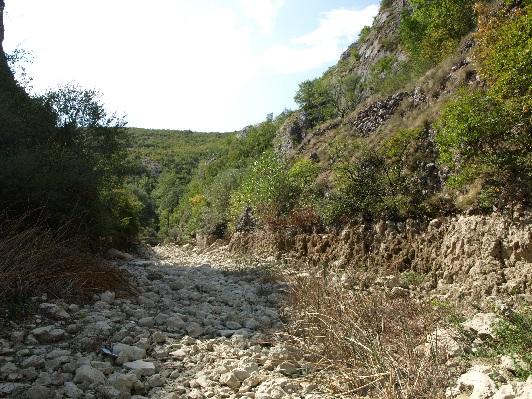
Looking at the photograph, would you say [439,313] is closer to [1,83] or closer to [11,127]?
[11,127]

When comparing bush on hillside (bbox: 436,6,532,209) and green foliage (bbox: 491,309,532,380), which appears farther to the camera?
bush on hillside (bbox: 436,6,532,209)

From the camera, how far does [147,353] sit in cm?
567

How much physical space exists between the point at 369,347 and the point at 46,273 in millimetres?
5809

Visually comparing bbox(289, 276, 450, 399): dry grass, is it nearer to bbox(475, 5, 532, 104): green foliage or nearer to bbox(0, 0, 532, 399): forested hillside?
bbox(0, 0, 532, 399): forested hillside

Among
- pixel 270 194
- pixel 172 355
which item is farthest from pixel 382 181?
pixel 172 355

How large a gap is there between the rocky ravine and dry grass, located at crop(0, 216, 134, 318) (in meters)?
0.40

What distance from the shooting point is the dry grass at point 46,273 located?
6797mm

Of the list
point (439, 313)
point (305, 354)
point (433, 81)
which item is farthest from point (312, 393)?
point (433, 81)

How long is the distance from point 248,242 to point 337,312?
14.1 metres

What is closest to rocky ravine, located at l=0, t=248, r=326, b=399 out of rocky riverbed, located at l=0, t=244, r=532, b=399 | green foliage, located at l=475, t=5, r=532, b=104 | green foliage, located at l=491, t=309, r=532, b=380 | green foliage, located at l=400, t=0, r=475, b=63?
rocky riverbed, located at l=0, t=244, r=532, b=399

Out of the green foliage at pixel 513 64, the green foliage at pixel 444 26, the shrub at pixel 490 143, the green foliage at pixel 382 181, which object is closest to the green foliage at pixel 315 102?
the green foliage at pixel 444 26

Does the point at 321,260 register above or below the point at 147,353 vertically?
below

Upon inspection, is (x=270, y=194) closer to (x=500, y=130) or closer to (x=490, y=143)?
(x=490, y=143)

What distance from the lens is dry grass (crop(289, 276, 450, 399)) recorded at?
3797 mm
